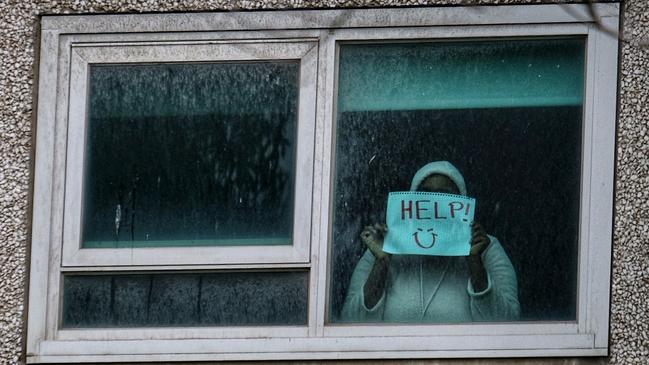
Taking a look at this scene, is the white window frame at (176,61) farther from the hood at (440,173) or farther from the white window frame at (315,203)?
the hood at (440,173)

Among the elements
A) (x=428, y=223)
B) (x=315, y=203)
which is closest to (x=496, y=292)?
(x=428, y=223)

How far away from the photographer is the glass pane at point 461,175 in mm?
6547

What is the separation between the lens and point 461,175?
6.63 metres

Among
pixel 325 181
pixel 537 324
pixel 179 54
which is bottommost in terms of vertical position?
pixel 537 324

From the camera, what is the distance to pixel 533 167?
659 cm

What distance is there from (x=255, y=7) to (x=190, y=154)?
2.07 ft

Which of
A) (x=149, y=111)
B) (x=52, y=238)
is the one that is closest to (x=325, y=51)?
(x=149, y=111)

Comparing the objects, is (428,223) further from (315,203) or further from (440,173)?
(315,203)

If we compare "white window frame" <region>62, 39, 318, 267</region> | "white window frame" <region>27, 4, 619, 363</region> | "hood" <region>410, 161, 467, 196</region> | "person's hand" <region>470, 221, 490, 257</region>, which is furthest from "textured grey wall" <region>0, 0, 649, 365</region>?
"hood" <region>410, 161, 467, 196</region>

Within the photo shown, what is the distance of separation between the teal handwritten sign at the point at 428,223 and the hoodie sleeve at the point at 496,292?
0.10 meters

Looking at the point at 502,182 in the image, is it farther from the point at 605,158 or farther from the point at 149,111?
the point at 149,111

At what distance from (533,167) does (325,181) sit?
794 mm

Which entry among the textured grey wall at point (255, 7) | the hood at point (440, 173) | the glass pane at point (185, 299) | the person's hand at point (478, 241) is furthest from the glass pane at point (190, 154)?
the person's hand at point (478, 241)

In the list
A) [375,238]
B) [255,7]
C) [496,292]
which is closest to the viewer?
[496,292]
